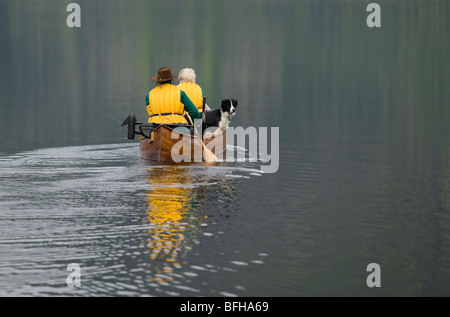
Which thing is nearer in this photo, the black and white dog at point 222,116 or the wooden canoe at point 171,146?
the wooden canoe at point 171,146

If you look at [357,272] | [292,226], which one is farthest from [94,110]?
[357,272]

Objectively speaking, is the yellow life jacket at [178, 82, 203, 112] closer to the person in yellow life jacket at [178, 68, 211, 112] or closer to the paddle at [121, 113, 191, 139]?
the person in yellow life jacket at [178, 68, 211, 112]

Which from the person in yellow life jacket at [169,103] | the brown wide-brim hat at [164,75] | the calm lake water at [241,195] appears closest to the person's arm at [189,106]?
the person in yellow life jacket at [169,103]

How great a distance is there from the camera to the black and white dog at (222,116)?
21.5 meters

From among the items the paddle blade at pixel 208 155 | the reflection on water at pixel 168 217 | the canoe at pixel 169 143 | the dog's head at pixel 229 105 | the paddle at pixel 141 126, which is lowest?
the reflection on water at pixel 168 217

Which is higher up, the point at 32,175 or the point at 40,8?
the point at 40,8

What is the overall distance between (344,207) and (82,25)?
9061 cm

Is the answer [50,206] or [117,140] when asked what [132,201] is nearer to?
[50,206]

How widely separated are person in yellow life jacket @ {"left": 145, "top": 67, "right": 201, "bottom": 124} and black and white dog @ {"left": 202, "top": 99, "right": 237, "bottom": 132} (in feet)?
4.74

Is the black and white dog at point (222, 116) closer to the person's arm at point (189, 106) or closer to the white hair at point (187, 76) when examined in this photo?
the white hair at point (187, 76)

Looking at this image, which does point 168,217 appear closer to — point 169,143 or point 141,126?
point 169,143

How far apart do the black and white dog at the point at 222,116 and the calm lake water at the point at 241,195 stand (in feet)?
5.47

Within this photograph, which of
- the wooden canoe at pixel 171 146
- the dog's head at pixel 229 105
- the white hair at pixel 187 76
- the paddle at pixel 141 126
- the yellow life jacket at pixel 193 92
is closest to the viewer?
the wooden canoe at pixel 171 146

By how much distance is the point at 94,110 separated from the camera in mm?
33062
